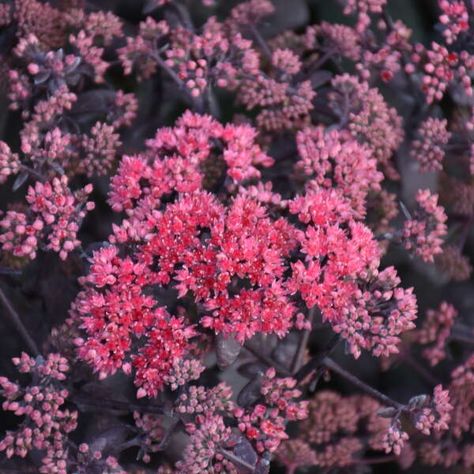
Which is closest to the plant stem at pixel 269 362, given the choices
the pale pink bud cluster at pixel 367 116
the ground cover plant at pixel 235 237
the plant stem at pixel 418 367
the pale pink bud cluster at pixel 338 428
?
the ground cover plant at pixel 235 237

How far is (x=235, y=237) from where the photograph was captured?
944mm

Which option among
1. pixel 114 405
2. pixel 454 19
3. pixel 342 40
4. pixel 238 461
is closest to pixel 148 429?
pixel 114 405

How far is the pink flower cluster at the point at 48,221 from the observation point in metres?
1.02

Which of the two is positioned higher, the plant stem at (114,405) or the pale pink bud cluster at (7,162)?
the pale pink bud cluster at (7,162)

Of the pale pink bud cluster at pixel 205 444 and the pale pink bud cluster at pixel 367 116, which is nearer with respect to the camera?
the pale pink bud cluster at pixel 205 444

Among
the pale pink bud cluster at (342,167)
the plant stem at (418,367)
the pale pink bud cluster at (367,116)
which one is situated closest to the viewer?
the pale pink bud cluster at (342,167)

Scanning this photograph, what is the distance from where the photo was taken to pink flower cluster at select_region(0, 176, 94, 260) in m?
1.02

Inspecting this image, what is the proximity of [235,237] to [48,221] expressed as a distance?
27 cm

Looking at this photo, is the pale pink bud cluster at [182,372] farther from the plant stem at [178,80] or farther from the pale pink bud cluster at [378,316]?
the plant stem at [178,80]

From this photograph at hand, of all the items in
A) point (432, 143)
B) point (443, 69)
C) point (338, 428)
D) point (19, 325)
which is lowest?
point (338, 428)

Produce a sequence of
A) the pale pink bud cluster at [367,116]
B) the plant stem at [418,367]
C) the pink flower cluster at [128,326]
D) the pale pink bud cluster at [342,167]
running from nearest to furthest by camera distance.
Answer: the pink flower cluster at [128,326] < the pale pink bud cluster at [342,167] < the pale pink bud cluster at [367,116] < the plant stem at [418,367]

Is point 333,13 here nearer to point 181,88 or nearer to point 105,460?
point 181,88

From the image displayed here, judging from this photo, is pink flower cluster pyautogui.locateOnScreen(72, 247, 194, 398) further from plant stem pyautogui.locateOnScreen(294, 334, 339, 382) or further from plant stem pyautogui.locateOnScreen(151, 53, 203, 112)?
plant stem pyautogui.locateOnScreen(151, 53, 203, 112)

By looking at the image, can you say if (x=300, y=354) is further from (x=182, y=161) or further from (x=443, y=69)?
(x=443, y=69)
